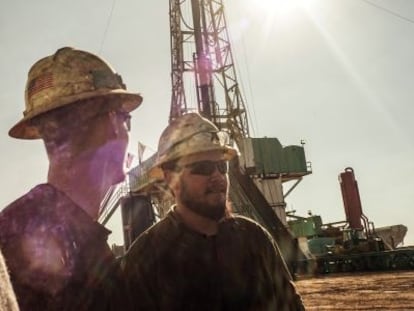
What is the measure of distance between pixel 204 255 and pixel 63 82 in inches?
59.1

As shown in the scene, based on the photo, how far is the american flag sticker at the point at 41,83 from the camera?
6.59 ft

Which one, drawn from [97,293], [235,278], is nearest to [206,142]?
[235,278]

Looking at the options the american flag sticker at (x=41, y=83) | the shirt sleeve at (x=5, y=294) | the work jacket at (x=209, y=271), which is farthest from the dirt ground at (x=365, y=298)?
the shirt sleeve at (x=5, y=294)

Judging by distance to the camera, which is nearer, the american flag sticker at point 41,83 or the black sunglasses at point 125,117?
the american flag sticker at point 41,83

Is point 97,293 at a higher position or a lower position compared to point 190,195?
lower

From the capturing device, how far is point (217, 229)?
10.4 feet

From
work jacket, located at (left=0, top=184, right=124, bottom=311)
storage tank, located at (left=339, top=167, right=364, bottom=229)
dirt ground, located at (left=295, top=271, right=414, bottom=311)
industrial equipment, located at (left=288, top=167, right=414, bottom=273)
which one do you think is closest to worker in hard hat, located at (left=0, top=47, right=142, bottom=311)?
work jacket, located at (left=0, top=184, right=124, bottom=311)

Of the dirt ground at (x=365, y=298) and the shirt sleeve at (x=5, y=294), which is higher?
the shirt sleeve at (x=5, y=294)

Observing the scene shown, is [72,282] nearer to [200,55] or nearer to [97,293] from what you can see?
[97,293]

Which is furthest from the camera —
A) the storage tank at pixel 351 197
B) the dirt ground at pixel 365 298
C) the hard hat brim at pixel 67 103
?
the storage tank at pixel 351 197

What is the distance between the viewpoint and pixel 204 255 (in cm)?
297

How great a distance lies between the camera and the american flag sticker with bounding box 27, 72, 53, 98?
6.59 ft

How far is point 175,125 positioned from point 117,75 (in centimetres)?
145

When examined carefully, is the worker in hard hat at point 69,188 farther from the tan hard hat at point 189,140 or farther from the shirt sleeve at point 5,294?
the tan hard hat at point 189,140
